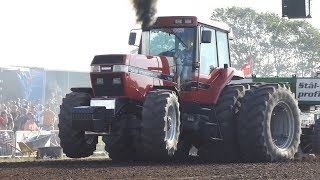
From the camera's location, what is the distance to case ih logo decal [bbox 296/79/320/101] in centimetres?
1780

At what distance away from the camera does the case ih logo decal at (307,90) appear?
58.4ft

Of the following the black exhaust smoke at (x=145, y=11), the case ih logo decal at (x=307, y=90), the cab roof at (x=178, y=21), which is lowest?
the case ih logo decal at (x=307, y=90)

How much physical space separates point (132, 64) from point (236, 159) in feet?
9.46

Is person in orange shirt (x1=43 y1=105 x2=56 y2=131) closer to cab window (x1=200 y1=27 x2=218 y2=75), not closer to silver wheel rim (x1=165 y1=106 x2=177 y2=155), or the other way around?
cab window (x1=200 y1=27 x2=218 y2=75)

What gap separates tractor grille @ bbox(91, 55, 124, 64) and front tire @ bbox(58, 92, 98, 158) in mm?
823

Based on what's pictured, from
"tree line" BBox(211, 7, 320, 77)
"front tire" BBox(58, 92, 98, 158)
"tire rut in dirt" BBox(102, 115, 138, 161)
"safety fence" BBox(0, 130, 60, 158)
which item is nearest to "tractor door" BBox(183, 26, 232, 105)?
"tire rut in dirt" BBox(102, 115, 138, 161)

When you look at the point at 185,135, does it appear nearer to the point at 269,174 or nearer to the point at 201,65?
the point at 201,65

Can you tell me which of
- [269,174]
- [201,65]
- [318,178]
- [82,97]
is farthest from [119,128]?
[318,178]

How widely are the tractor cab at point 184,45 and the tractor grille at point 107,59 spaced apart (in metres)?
1.35

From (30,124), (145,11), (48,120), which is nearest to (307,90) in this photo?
(145,11)

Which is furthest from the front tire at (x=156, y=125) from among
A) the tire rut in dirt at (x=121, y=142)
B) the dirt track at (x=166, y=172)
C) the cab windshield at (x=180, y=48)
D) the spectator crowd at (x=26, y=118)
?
the spectator crowd at (x=26, y=118)

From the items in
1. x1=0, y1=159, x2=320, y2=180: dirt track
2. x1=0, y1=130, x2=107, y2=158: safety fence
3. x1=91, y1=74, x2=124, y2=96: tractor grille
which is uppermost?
x1=91, y1=74, x2=124, y2=96: tractor grille

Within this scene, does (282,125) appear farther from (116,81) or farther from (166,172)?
(166,172)

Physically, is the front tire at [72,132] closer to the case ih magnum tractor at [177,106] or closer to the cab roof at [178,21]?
the case ih magnum tractor at [177,106]
